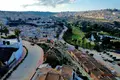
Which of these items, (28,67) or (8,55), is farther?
(8,55)

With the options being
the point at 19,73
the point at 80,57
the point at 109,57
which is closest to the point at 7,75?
the point at 19,73

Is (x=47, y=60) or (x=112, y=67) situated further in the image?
(x=112, y=67)

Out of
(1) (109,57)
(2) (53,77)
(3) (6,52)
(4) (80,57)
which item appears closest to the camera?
(2) (53,77)

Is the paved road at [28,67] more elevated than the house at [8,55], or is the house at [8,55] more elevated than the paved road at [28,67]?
the house at [8,55]

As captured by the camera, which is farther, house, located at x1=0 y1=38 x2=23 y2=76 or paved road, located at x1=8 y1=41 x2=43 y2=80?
house, located at x1=0 y1=38 x2=23 y2=76

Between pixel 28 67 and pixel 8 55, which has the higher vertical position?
pixel 8 55

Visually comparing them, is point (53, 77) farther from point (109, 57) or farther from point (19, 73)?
point (109, 57)

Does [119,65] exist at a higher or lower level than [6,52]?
lower

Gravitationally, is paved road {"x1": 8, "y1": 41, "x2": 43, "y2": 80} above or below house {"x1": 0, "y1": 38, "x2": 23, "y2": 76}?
below

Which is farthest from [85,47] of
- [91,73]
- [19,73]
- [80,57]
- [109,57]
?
[19,73]

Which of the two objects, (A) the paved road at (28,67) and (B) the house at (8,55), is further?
(B) the house at (8,55)

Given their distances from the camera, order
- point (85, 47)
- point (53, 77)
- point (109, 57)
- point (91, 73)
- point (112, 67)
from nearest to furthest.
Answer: point (53, 77)
point (91, 73)
point (112, 67)
point (109, 57)
point (85, 47)
